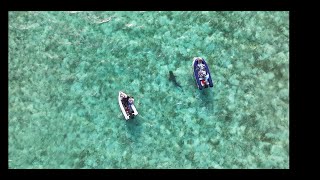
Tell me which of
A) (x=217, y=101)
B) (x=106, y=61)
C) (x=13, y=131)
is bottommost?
(x=13, y=131)

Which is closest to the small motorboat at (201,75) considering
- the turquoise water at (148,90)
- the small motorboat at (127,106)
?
the turquoise water at (148,90)

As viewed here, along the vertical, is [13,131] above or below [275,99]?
below

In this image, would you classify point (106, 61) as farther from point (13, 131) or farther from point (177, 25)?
point (13, 131)

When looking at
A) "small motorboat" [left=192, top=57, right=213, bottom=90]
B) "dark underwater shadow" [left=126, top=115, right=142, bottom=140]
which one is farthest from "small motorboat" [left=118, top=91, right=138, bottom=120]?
"small motorboat" [left=192, top=57, right=213, bottom=90]

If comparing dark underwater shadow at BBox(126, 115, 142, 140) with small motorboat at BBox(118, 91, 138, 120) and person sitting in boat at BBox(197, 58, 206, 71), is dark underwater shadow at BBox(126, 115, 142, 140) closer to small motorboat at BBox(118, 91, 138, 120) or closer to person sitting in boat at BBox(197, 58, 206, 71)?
small motorboat at BBox(118, 91, 138, 120)

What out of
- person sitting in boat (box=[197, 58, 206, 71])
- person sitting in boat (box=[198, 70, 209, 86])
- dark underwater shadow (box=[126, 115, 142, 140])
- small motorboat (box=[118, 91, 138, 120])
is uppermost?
person sitting in boat (box=[197, 58, 206, 71])

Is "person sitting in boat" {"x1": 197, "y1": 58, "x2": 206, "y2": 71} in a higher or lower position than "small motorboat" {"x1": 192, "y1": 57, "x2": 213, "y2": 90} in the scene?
higher

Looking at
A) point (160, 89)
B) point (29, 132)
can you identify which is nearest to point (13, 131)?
point (29, 132)
